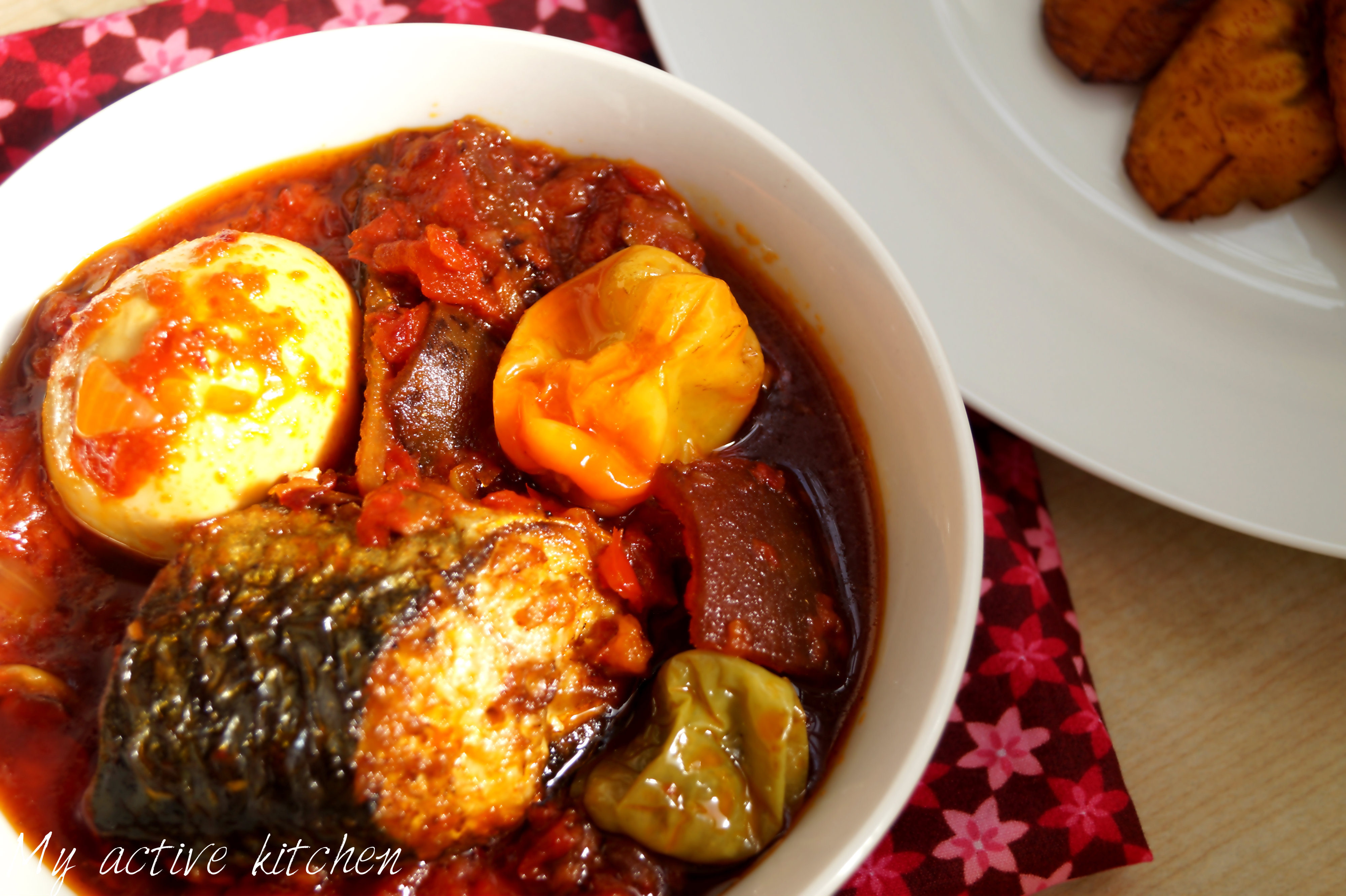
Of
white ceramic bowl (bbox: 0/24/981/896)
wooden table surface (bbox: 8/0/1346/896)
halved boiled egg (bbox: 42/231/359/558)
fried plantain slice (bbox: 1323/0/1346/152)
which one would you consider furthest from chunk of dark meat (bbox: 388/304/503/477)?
fried plantain slice (bbox: 1323/0/1346/152)

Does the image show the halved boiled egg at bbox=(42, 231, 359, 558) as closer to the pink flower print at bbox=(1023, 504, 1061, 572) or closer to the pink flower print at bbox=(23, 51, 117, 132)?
the pink flower print at bbox=(23, 51, 117, 132)

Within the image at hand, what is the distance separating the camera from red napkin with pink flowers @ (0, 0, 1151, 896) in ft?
7.44

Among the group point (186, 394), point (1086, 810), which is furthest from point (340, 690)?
point (1086, 810)

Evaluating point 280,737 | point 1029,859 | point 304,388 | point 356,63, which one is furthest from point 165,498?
point 1029,859

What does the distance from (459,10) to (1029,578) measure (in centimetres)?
242

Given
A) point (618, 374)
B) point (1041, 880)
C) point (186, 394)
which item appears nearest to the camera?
point (186, 394)

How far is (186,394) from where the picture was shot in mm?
1957

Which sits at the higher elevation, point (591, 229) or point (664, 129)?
point (664, 129)

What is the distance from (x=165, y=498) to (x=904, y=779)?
157 centimetres

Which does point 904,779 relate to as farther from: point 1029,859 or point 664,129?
point 664,129

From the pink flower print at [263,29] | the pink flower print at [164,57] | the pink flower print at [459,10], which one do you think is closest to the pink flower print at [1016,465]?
the pink flower print at [459,10]

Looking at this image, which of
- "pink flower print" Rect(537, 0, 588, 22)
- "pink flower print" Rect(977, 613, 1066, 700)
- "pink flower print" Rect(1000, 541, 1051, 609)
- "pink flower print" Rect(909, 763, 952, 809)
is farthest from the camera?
"pink flower print" Rect(537, 0, 588, 22)

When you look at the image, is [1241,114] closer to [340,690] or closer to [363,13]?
[363,13]

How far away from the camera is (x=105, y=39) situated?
2.77 metres
